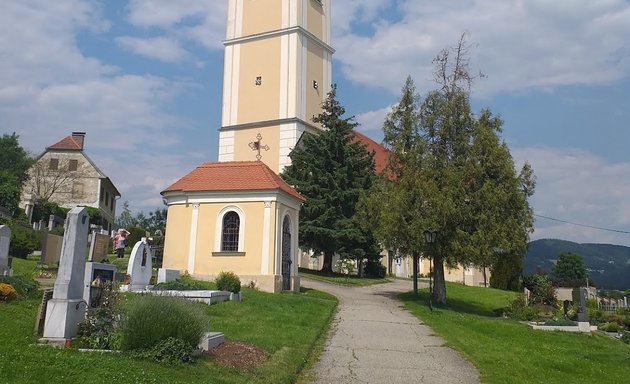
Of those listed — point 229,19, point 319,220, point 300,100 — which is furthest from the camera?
point 229,19

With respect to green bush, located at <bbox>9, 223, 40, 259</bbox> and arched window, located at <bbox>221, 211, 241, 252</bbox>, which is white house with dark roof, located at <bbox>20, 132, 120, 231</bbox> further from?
arched window, located at <bbox>221, 211, 241, 252</bbox>

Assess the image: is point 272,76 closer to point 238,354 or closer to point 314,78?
point 314,78

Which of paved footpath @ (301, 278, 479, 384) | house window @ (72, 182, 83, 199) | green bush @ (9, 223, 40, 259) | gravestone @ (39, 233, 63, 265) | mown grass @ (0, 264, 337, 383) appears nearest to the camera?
mown grass @ (0, 264, 337, 383)

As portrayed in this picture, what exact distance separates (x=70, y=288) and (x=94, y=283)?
125 centimetres

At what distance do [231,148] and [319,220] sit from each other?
1427 centimetres

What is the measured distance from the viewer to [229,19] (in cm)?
4812

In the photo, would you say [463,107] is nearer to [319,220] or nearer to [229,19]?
[319,220]

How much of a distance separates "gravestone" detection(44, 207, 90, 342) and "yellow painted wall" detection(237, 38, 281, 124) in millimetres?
35372

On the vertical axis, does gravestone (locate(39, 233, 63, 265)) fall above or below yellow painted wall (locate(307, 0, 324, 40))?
below

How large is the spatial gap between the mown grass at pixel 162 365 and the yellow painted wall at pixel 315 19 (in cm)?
3489

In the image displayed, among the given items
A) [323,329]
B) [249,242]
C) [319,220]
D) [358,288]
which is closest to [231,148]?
[319,220]

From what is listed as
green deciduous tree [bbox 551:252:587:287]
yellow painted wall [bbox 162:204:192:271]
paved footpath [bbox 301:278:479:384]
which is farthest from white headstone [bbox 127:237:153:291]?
green deciduous tree [bbox 551:252:587:287]

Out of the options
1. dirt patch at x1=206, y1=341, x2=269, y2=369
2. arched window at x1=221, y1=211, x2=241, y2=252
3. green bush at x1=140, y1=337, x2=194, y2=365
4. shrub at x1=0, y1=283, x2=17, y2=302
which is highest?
arched window at x1=221, y1=211, x2=241, y2=252

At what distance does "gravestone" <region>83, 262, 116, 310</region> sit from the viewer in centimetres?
1130
